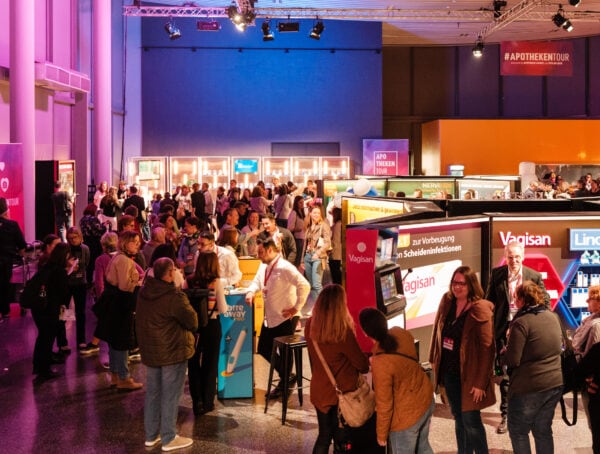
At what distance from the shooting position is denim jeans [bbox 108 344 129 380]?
7770 millimetres

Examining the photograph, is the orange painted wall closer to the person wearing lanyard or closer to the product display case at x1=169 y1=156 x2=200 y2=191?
the product display case at x1=169 y1=156 x2=200 y2=191

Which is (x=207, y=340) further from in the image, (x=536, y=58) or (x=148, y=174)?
(x=536, y=58)

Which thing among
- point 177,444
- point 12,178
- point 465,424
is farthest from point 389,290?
point 12,178

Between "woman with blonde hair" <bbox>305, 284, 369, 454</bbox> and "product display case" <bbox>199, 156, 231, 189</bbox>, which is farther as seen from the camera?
"product display case" <bbox>199, 156, 231, 189</bbox>

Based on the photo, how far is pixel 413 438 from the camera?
4.70 metres

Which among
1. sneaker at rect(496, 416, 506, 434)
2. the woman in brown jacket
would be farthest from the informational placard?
the woman in brown jacket

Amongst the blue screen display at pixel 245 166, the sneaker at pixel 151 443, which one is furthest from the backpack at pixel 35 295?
the blue screen display at pixel 245 166

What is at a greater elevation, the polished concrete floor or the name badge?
the name badge

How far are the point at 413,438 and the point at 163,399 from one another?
7.41 ft

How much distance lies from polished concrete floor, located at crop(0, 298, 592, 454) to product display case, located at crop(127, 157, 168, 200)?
1575 cm

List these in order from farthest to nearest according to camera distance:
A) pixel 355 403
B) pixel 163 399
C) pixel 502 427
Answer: pixel 502 427
pixel 163 399
pixel 355 403

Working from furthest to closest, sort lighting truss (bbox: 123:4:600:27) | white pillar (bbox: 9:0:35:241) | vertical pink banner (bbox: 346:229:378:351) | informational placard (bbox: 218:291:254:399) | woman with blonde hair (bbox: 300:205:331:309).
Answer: lighting truss (bbox: 123:4:600:27) < white pillar (bbox: 9:0:35:241) < woman with blonde hair (bbox: 300:205:331:309) < informational placard (bbox: 218:291:254:399) < vertical pink banner (bbox: 346:229:378:351)

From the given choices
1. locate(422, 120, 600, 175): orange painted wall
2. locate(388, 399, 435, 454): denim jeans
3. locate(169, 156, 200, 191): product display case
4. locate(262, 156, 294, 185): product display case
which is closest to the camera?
locate(388, 399, 435, 454): denim jeans

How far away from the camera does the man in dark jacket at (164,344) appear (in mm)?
6074
